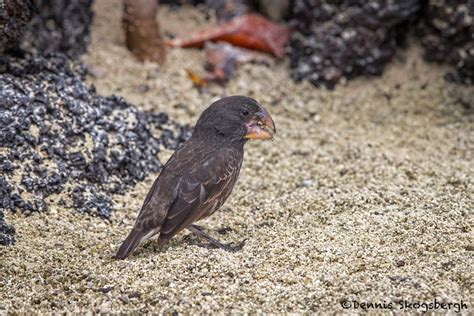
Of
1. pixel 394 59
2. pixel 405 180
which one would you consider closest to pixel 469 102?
pixel 394 59

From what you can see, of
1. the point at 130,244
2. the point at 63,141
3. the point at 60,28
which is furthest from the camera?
the point at 60,28

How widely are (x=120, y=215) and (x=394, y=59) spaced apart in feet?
10.8

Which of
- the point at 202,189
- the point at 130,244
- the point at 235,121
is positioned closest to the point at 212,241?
the point at 202,189

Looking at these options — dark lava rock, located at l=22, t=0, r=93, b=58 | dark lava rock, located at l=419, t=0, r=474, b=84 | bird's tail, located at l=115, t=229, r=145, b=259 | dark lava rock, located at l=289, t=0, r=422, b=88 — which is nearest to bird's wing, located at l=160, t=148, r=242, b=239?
bird's tail, located at l=115, t=229, r=145, b=259

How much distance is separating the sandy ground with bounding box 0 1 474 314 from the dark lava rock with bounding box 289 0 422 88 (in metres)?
0.17

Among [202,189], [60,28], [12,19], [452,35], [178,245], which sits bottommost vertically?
[178,245]

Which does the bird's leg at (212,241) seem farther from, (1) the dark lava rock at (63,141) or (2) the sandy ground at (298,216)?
(1) the dark lava rock at (63,141)

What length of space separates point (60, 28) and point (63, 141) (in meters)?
1.79

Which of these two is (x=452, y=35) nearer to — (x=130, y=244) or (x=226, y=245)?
(x=226, y=245)

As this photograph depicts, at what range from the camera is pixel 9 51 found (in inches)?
199

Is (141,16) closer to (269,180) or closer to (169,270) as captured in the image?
(269,180)

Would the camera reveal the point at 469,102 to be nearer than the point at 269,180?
No

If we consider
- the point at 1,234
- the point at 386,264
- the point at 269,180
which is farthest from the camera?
the point at 269,180

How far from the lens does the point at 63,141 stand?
471cm
